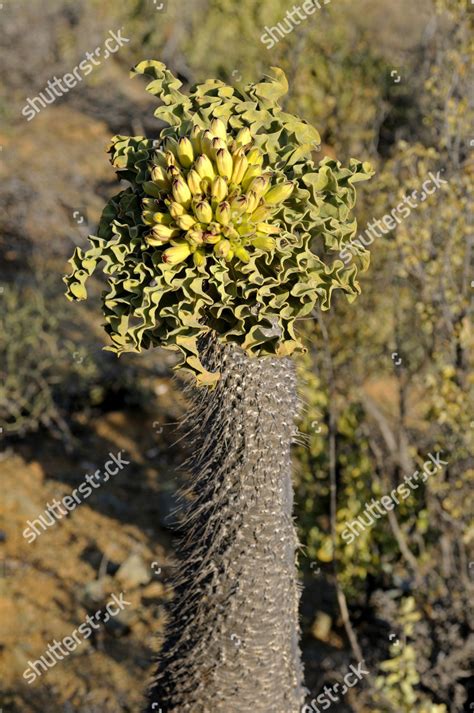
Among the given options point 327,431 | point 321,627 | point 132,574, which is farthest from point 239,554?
point 132,574

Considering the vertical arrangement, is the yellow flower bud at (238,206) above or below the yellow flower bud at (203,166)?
below

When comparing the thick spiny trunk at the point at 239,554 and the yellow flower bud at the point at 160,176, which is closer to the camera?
the yellow flower bud at the point at 160,176

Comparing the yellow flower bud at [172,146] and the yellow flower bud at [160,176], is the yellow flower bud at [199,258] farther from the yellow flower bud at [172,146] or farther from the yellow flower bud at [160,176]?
the yellow flower bud at [172,146]

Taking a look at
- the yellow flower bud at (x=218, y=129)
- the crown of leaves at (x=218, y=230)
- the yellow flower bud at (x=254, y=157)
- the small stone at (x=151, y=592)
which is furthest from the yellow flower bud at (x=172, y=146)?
the small stone at (x=151, y=592)

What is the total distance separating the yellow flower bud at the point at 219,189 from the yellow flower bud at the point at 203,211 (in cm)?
5

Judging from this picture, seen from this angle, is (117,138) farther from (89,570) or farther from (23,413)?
(23,413)

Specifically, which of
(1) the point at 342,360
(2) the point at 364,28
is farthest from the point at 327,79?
(1) the point at 342,360

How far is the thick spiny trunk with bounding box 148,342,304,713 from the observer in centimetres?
252

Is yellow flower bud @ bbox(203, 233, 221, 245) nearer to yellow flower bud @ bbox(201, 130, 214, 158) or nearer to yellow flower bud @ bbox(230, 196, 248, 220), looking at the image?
yellow flower bud @ bbox(230, 196, 248, 220)

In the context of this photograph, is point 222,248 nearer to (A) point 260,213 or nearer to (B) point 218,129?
(A) point 260,213

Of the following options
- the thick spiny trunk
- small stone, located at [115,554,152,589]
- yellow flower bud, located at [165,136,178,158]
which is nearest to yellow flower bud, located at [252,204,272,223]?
yellow flower bud, located at [165,136,178,158]

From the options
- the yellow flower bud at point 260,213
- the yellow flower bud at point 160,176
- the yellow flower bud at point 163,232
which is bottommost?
the yellow flower bud at point 163,232

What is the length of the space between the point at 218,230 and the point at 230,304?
0.23 metres

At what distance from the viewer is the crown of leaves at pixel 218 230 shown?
2.23 meters
